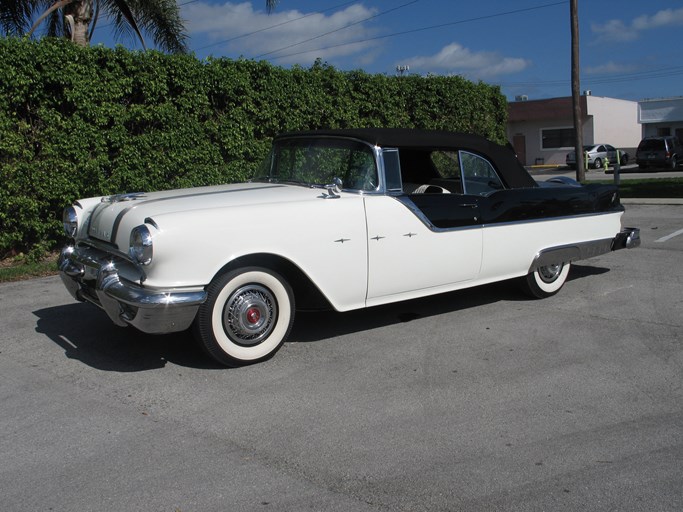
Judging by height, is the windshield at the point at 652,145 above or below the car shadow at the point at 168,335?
above

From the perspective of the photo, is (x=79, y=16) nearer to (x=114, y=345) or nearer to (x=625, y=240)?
(x=114, y=345)

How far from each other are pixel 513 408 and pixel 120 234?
2.86 m

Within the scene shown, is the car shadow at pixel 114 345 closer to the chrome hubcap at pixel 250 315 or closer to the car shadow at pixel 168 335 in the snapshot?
the car shadow at pixel 168 335

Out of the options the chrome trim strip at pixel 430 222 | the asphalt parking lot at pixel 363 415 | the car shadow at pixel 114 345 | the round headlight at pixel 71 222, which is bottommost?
the asphalt parking lot at pixel 363 415

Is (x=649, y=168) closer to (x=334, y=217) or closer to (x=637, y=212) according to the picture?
(x=637, y=212)

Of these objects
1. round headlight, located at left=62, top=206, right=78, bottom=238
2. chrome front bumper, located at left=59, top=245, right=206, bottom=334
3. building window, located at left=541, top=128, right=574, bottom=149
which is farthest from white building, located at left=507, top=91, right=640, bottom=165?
chrome front bumper, located at left=59, top=245, right=206, bottom=334

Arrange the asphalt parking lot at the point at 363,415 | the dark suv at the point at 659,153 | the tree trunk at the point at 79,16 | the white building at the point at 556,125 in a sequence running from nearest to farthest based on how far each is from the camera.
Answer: the asphalt parking lot at the point at 363,415 → the tree trunk at the point at 79,16 → the dark suv at the point at 659,153 → the white building at the point at 556,125

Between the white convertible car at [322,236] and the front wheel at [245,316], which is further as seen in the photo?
the front wheel at [245,316]

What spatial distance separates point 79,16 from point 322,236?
11663mm

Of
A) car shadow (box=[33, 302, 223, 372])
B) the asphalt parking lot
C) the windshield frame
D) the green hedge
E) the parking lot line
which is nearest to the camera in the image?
the asphalt parking lot

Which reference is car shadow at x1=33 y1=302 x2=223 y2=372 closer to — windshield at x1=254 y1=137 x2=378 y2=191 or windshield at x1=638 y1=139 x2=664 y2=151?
windshield at x1=254 y1=137 x2=378 y2=191

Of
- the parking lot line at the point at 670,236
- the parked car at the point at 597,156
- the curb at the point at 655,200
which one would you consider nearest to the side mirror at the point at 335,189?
the parking lot line at the point at 670,236

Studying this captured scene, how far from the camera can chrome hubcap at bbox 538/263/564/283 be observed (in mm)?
6656

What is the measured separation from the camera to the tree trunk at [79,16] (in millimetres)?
13969
